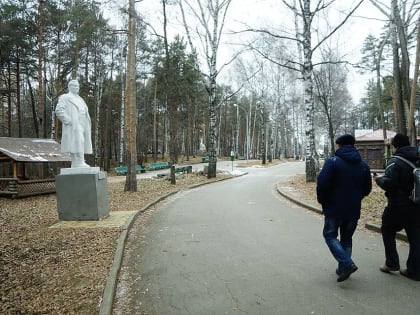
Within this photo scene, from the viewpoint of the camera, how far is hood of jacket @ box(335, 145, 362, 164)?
407 cm

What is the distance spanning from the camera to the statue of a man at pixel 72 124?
8461 mm

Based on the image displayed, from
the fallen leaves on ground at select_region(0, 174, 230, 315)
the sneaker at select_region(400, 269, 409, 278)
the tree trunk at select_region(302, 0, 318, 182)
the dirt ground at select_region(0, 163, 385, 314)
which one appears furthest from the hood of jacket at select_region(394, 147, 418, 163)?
the tree trunk at select_region(302, 0, 318, 182)

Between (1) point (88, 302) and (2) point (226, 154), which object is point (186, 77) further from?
(2) point (226, 154)

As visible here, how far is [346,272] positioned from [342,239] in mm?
437

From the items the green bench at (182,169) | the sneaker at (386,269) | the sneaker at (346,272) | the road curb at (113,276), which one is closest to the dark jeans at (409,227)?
the sneaker at (386,269)

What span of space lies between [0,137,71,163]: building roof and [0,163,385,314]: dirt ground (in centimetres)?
682

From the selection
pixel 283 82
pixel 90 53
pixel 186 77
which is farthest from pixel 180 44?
pixel 283 82

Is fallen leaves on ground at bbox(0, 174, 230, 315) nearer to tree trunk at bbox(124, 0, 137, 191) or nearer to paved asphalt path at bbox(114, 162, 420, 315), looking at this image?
paved asphalt path at bbox(114, 162, 420, 315)

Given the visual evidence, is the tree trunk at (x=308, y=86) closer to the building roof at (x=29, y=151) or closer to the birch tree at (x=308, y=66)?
the birch tree at (x=308, y=66)

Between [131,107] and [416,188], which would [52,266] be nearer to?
[416,188]

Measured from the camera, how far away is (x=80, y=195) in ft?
26.6

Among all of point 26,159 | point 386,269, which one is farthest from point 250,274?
point 26,159

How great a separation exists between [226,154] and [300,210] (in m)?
58.3

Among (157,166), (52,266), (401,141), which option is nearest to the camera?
(401,141)
